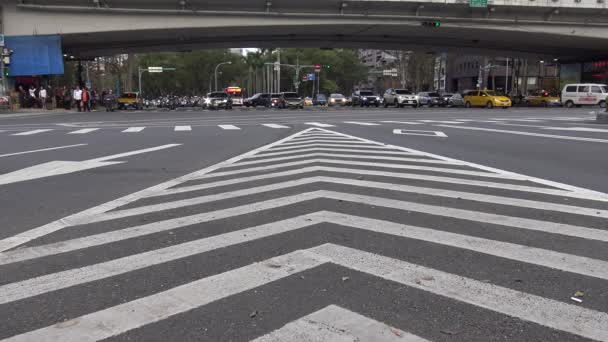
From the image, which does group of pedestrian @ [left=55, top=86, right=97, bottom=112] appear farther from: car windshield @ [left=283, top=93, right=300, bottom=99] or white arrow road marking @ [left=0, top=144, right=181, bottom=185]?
white arrow road marking @ [left=0, top=144, right=181, bottom=185]

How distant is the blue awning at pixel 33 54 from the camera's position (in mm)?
36031

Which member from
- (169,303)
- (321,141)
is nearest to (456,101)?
(321,141)

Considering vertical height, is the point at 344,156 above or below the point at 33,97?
below

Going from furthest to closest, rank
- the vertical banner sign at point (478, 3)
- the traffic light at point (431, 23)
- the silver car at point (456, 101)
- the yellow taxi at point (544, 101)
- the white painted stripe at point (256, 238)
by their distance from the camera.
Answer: the silver car at point (456, 101) → the yellow taxi at point (544, 101) → the traffic light at point (431, 23) → the vertical banner sign at point (478, 3) → the white painted stripe at point (256, 238)

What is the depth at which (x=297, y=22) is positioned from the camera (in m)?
38.5

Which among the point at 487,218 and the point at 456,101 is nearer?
the point at 487,218

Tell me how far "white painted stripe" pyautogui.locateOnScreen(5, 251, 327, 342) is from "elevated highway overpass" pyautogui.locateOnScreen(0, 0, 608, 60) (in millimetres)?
34197

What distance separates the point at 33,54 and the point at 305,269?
3805 centimetres

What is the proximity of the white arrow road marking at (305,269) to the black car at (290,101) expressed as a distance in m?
44.4

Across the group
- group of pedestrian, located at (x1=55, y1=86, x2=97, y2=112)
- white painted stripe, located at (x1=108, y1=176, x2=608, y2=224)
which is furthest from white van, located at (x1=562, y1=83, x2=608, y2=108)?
white painted stripe, located at (x1=108, y1=176, x2=608, y2=224)

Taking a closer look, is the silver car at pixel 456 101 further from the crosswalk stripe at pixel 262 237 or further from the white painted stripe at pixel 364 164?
the crosswalk stripe at pixel 262 237

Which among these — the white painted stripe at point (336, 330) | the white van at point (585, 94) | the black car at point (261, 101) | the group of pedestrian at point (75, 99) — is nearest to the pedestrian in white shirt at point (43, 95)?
the group of pedestrian at point (75, 99)

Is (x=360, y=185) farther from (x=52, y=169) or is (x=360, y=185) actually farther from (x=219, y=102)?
(x=219, y=102)

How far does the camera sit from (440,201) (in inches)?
266
